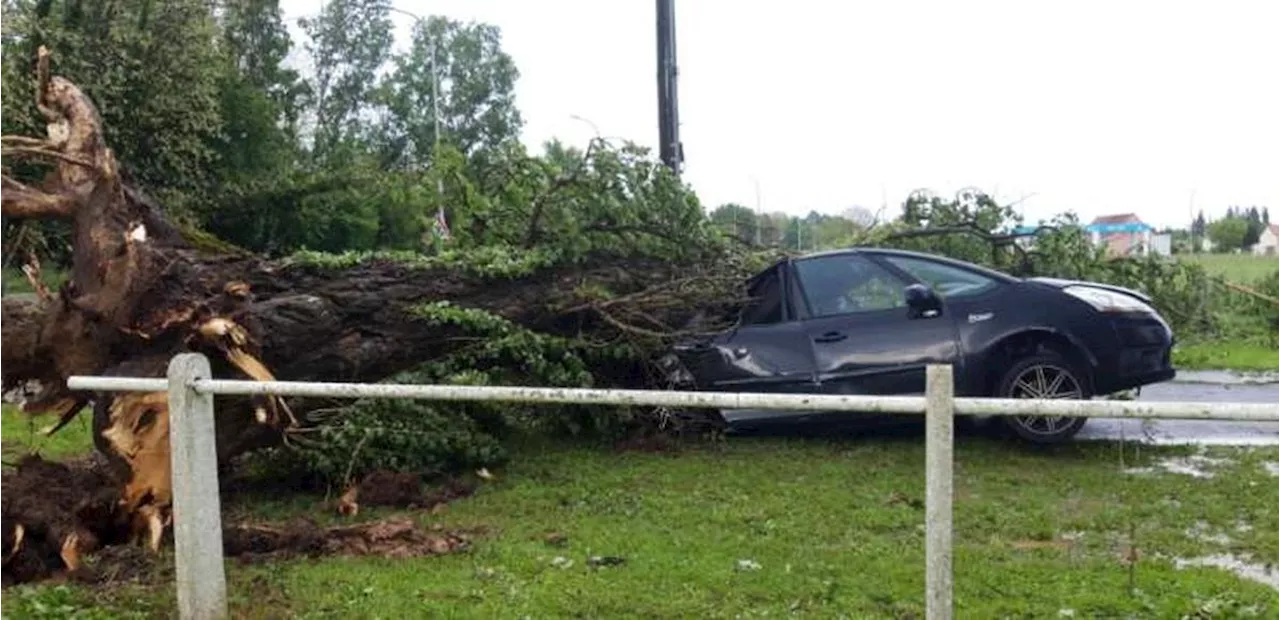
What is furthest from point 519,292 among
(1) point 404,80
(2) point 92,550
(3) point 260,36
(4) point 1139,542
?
(1) point 404,80

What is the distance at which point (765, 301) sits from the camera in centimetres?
929

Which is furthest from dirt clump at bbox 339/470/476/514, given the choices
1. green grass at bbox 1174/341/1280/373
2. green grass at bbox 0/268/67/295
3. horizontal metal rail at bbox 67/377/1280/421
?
green grass at bbox 1174/341/1280/373

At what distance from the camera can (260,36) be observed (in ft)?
134

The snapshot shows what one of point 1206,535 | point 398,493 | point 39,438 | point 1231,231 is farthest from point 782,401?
point 1231,231

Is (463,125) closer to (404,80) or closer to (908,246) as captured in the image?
(404,80)

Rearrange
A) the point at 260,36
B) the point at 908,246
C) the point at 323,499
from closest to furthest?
the point at 323,499 < the point at 908,246 < the point at 260,36

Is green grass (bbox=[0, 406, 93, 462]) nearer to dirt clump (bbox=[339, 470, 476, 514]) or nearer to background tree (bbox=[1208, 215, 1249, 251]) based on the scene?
dirt clump (bbox=[339, 470, 476, 514])

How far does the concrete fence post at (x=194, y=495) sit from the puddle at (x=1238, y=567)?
422 centimetres

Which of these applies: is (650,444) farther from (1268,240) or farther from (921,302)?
(1268,240)

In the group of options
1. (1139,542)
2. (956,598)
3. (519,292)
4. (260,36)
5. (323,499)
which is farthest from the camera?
(260,36)

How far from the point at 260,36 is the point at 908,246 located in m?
33.9

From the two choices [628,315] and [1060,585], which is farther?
[628,315]

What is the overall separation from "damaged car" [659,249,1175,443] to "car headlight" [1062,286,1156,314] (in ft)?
0.04

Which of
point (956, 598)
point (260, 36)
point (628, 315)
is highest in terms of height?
point (260, 36)
